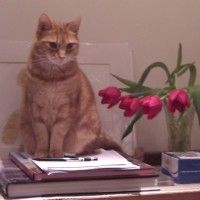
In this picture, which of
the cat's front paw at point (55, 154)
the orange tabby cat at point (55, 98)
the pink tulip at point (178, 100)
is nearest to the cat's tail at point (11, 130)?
the orange tabby cat at point (55, 98)

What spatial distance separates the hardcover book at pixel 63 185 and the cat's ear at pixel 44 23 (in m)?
0.33

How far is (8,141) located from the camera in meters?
1.19

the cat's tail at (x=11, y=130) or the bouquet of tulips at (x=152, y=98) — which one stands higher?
the bouquet of tulips at (x=152, y=98)

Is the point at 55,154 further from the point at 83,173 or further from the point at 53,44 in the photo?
the point at 53,44

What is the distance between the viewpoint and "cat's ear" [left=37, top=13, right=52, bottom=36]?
1.03 meters

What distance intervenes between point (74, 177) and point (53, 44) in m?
0.32

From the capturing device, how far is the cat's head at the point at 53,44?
3.36ft

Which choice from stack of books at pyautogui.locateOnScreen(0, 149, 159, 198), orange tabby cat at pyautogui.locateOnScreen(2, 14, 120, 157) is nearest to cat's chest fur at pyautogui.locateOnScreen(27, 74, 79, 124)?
orange tabby cat at pyautogui.locateOnScreen(2, 14, 120, 157)

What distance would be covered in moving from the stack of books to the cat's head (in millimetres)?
236

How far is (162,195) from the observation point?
3.05 ft

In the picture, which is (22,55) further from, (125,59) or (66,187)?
(66,187)

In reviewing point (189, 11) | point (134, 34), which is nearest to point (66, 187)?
point (134, 34)

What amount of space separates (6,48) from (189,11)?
58cm

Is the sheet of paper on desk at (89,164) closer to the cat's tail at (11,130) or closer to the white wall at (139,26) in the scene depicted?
the cat's tail at (11,130)
